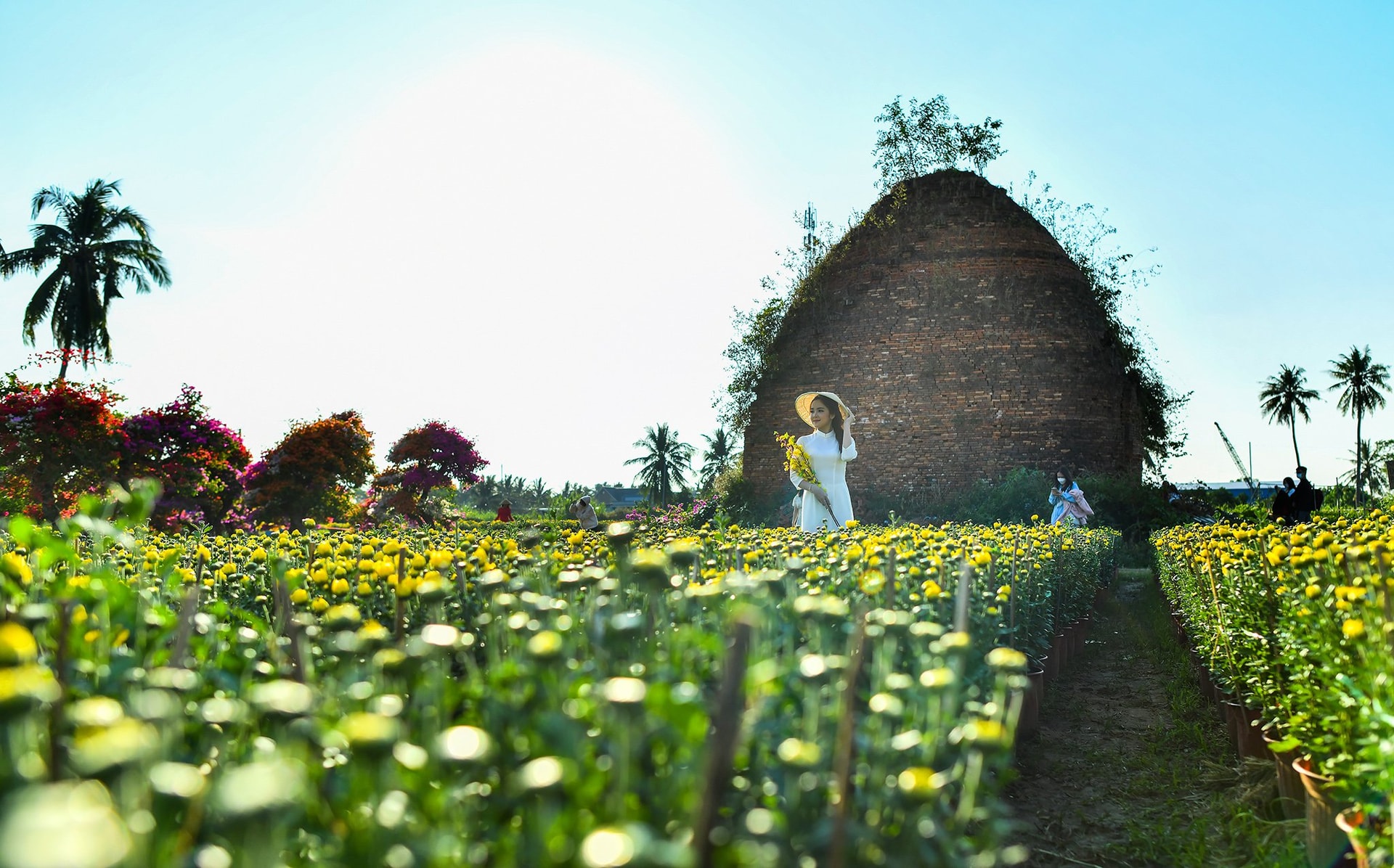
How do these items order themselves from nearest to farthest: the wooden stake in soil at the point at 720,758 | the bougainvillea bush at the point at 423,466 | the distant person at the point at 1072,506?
the wooden stake in soil at the point at 720,758
the distant person at the point at 1072,506
the bougainvillea bush at the point at 423,466

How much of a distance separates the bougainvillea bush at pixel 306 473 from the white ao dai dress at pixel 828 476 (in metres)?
7.35

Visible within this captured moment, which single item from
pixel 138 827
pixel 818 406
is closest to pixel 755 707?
pixel 138 827

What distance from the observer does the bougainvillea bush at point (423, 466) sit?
15586 mm

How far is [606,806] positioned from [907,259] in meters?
19.5

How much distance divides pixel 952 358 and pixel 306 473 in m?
12.3

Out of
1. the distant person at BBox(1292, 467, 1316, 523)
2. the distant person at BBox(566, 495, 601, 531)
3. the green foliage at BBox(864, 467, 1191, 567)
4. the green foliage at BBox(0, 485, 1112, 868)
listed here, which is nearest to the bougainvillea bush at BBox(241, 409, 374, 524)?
the distant person at BBox(566, 495, 601, 531)

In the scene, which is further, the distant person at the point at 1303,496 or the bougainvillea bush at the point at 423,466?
the bougainvillea bush at the point at 423,466

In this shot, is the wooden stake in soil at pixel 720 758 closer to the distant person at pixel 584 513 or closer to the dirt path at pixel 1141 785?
the dirt path at pixel 1141 785

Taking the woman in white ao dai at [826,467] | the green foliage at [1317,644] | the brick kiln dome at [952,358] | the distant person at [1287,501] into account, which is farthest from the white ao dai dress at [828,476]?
the brick kiln dome at [952,358]

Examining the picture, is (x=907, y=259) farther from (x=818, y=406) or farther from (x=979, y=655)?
(x=979, y=655)

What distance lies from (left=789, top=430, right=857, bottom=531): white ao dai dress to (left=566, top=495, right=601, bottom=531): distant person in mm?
2309

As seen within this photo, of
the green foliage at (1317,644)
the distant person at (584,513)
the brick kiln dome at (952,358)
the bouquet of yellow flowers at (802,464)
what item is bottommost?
the green foliage at (1317,644)

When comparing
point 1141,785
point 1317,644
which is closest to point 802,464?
point 1141,785

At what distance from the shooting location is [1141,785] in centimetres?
430
